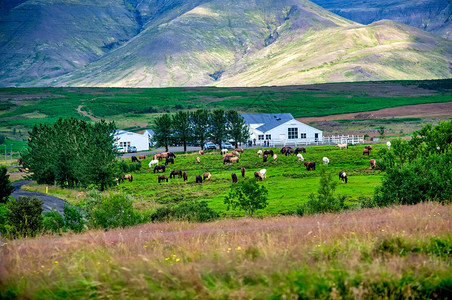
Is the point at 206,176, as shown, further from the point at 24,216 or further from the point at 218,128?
the point at 218,128

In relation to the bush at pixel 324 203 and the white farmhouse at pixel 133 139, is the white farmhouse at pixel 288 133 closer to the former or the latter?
the white farmhouse at pixel 133 139

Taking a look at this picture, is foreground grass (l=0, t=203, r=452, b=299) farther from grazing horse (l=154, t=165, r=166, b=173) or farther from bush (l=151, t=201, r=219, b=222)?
grazing horse (l=154, t=165, r=166, b=173)

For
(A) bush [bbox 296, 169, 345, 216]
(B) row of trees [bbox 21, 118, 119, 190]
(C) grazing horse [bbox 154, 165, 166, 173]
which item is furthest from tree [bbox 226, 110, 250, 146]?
(A) bush [bbox 296, 169, 345, 216]

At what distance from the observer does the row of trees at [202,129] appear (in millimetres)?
97562

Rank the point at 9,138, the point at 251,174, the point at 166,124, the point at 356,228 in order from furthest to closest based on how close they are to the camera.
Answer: the point at 9,138
the point at 166,124
the point at 251,174
the point at 356,228

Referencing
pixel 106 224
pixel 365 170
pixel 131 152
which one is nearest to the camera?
pixel 106 224

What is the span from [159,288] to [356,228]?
18.9ft

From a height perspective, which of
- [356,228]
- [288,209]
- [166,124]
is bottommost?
[288,209]

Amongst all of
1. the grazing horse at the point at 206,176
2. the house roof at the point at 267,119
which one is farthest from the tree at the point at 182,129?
the grazing horse at the point at 206,176

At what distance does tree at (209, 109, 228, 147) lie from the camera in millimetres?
97250

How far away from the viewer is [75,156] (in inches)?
2164

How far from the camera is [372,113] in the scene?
566 feet

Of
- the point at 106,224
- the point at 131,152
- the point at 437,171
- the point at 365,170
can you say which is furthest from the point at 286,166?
the point at 131,152

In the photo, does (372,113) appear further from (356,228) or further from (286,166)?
(356,228)
